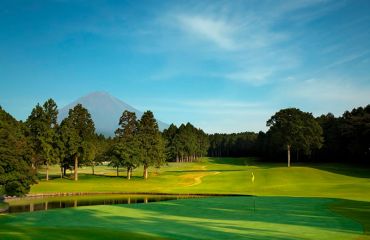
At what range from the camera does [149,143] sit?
86375 mm

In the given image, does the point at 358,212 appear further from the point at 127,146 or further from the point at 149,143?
the point at 149,143

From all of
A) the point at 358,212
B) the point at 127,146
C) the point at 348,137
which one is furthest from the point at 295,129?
the point at 358,212

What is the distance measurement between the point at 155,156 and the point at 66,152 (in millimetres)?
18829

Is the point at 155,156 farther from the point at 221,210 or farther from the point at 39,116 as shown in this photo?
the point at 221,210

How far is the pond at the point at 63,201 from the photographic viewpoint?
142ft

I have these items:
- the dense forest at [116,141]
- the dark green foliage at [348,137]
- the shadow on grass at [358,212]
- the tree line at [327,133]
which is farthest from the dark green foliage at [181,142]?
the shadow on grass at [358,212]

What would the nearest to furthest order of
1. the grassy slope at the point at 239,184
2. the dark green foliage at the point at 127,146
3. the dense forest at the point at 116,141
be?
the dense forest at the point at 116,141 < the grassy slope at the point at 239,184 < the dark green foliage at the point at 127,146

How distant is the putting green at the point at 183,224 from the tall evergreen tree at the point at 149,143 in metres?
49.0

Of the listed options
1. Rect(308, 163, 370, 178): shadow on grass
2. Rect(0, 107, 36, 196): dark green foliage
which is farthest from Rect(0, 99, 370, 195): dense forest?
Rect(308, 163, 370, 178): shadow on grass

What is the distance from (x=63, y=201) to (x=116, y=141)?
3694 cm

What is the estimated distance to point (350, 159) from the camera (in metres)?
123

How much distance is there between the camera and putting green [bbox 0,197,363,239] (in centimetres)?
2091

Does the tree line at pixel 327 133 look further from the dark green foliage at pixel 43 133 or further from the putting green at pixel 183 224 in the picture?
the putting green at pixel 183 224

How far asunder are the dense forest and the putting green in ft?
54.2
